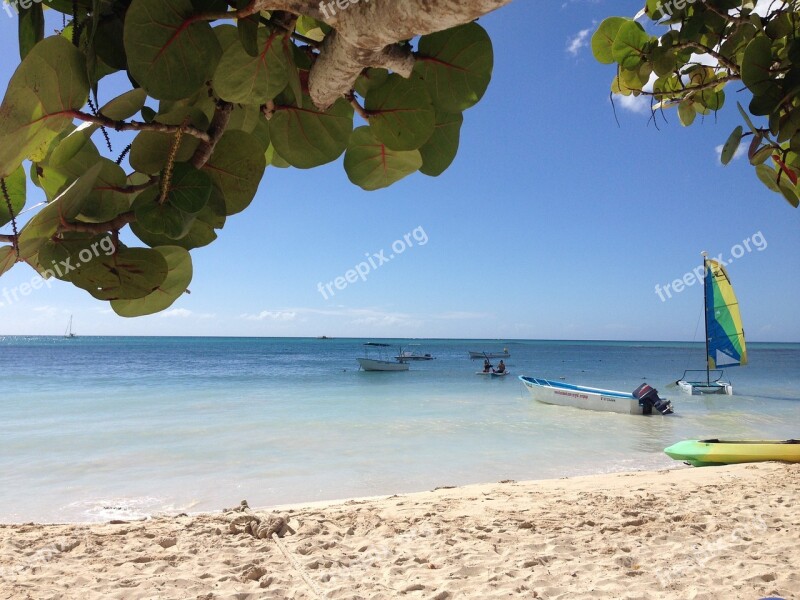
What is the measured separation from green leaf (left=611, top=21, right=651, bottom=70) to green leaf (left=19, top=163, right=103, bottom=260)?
871 mm

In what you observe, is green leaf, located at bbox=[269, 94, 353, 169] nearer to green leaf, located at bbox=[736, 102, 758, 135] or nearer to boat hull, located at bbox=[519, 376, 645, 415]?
green leaf, located at bbox=[736, 102, 758, 135]

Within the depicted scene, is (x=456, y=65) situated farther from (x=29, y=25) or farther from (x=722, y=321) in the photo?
(x=722, y=321)

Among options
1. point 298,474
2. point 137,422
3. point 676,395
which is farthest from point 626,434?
point 137,422

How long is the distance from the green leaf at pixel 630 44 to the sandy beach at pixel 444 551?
284 centimetres

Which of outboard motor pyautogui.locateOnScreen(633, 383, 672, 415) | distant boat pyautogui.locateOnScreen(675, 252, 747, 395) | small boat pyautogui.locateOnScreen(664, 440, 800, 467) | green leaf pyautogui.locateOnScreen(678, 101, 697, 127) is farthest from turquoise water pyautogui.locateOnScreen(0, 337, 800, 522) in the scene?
green leaf pyautogui.locateOnScreen(678, 101, 697, 127)

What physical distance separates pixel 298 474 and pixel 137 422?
6.21m

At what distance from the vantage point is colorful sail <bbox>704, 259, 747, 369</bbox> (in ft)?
51.9

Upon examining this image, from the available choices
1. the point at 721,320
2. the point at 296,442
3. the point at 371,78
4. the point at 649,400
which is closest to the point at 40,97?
the point at 371,78

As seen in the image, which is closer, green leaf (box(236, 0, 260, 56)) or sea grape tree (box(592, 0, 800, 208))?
green leaf (box(236, 0, 260, 56))

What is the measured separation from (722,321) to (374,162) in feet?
61.9

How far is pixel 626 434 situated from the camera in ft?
34.2

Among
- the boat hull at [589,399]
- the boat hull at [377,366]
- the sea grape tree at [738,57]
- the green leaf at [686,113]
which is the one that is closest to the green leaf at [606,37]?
the sea grape tree at [738,57]

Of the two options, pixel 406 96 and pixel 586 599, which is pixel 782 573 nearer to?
pixel 586 599

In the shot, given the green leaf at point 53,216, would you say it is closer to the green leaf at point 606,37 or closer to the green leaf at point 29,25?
the green leaf at point 29,25
